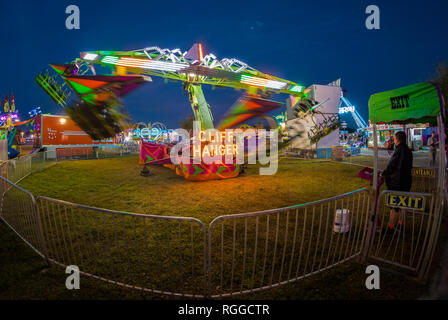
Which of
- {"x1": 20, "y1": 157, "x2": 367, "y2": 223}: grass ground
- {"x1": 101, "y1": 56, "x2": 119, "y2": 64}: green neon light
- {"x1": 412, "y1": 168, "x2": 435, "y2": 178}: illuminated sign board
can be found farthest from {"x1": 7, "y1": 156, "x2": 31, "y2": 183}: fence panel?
{"x1": 412, "y1": 168, "x2": 435, "y2": 178}: illuminated sign board

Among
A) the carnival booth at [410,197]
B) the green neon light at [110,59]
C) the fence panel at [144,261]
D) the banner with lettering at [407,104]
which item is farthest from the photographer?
the green neon light at [110,59]

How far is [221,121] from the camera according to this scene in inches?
535

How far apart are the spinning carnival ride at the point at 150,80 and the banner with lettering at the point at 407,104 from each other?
685 cm

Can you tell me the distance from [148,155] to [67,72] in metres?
6.13

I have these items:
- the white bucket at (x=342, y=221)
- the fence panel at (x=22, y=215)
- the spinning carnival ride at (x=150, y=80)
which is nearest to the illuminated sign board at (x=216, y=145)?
the spinning carnival ride at (x=150, y=80)

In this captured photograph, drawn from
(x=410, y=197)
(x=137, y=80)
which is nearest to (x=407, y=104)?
(x=410, y=197)

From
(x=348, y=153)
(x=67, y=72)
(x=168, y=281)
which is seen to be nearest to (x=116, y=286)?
(x=168, y=281)

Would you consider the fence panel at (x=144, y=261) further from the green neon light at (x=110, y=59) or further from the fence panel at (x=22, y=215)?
the green neon light at (x=110, y=59)

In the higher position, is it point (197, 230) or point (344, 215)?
point (344, 215)

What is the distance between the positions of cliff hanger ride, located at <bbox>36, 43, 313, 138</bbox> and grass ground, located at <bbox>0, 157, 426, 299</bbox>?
8.26ft

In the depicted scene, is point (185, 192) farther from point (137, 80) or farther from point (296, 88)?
point (296, 88)

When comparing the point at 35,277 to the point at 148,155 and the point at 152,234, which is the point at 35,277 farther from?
the point at 148,155

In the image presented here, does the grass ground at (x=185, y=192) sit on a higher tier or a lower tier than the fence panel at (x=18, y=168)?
lower

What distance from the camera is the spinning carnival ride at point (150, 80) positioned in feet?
29.9
